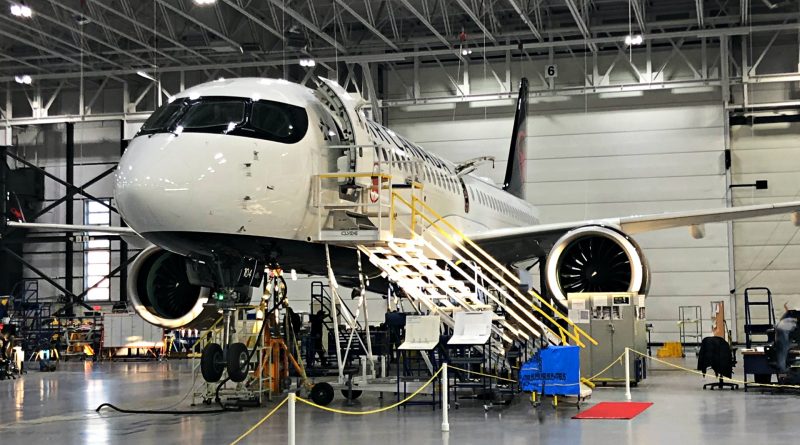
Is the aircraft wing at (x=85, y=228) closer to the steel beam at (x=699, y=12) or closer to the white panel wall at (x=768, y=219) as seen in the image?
the steel beam at (x=699, y=12)

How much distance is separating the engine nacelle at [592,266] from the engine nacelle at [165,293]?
19.0 feet

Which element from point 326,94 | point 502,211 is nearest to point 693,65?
point 502,211

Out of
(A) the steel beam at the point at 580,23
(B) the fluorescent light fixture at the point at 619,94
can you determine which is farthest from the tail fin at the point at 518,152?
(B) the fluorescent light fixture at the point at 619,94

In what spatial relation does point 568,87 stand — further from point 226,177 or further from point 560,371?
point 226,177

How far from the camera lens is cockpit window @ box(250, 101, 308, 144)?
39.6ft

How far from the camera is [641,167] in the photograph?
3158cm

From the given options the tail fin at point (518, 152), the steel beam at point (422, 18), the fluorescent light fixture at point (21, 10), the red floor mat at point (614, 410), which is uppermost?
the steel beam at point (422, 18)

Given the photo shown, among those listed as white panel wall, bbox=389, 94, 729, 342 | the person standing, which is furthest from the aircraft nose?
white panel wall, bbox=389, 94, 729, 342

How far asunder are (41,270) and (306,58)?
13779 millimetres

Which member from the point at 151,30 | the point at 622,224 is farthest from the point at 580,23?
the point at 151,30

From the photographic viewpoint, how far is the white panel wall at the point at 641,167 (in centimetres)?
3102

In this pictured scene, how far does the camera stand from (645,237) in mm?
31688

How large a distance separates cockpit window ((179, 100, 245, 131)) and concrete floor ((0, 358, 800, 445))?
363cm

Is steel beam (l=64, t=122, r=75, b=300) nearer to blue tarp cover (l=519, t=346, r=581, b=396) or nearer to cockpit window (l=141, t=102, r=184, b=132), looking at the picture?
cockpit window (l=141, t=102, r=184, b=132)
